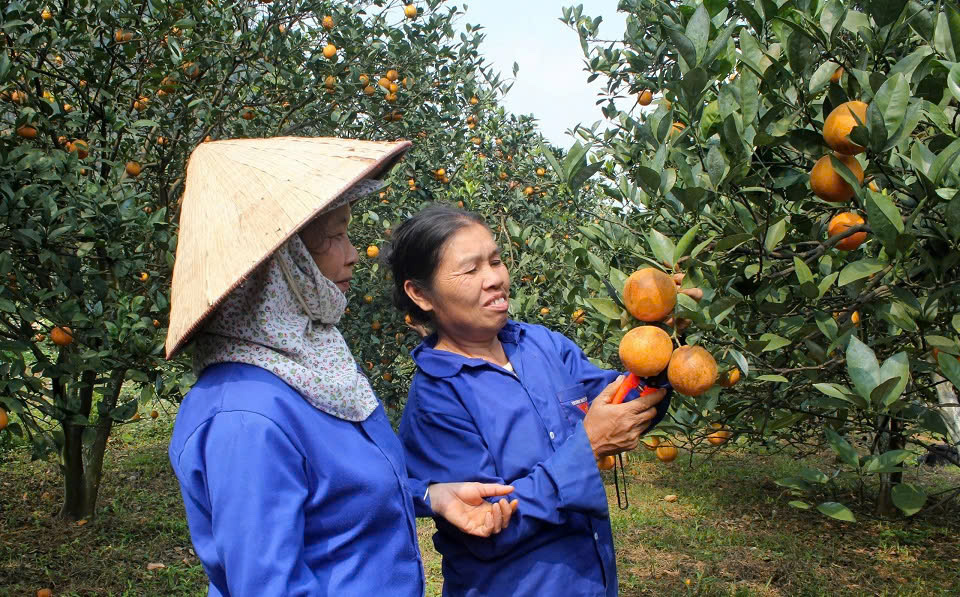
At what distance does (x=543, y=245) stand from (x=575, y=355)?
5.10 ft

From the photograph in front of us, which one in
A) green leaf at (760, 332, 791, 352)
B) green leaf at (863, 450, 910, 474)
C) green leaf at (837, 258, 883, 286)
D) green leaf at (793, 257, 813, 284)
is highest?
green leaf at (837, 258, 883, 286)

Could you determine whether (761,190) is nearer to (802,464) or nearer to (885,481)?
(885,481)

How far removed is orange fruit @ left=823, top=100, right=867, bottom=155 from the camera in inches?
45.6

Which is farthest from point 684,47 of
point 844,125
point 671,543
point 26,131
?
point 671,543

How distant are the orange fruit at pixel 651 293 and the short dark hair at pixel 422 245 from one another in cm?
60

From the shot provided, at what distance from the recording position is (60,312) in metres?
2.65

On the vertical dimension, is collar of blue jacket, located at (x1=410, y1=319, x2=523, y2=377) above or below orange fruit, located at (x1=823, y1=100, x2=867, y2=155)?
below

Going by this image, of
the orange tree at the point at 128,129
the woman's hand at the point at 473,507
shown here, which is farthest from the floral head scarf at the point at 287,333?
the orange tree at the point at 128,129

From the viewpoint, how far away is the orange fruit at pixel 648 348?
1341 millimetres

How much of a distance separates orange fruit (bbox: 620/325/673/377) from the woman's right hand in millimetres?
184

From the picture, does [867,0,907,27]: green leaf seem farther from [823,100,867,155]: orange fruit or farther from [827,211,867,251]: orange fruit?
[827,211,867,251]: orange fruit

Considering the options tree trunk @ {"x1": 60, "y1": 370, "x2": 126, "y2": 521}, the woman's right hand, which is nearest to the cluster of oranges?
the woman's right hand

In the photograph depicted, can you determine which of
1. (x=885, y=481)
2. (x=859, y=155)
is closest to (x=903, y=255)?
(x=859, y=155)

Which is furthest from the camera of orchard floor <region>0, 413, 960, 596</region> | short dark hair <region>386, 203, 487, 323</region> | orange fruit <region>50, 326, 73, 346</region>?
orchard floor <region>0, 413, 960, 596</region>
